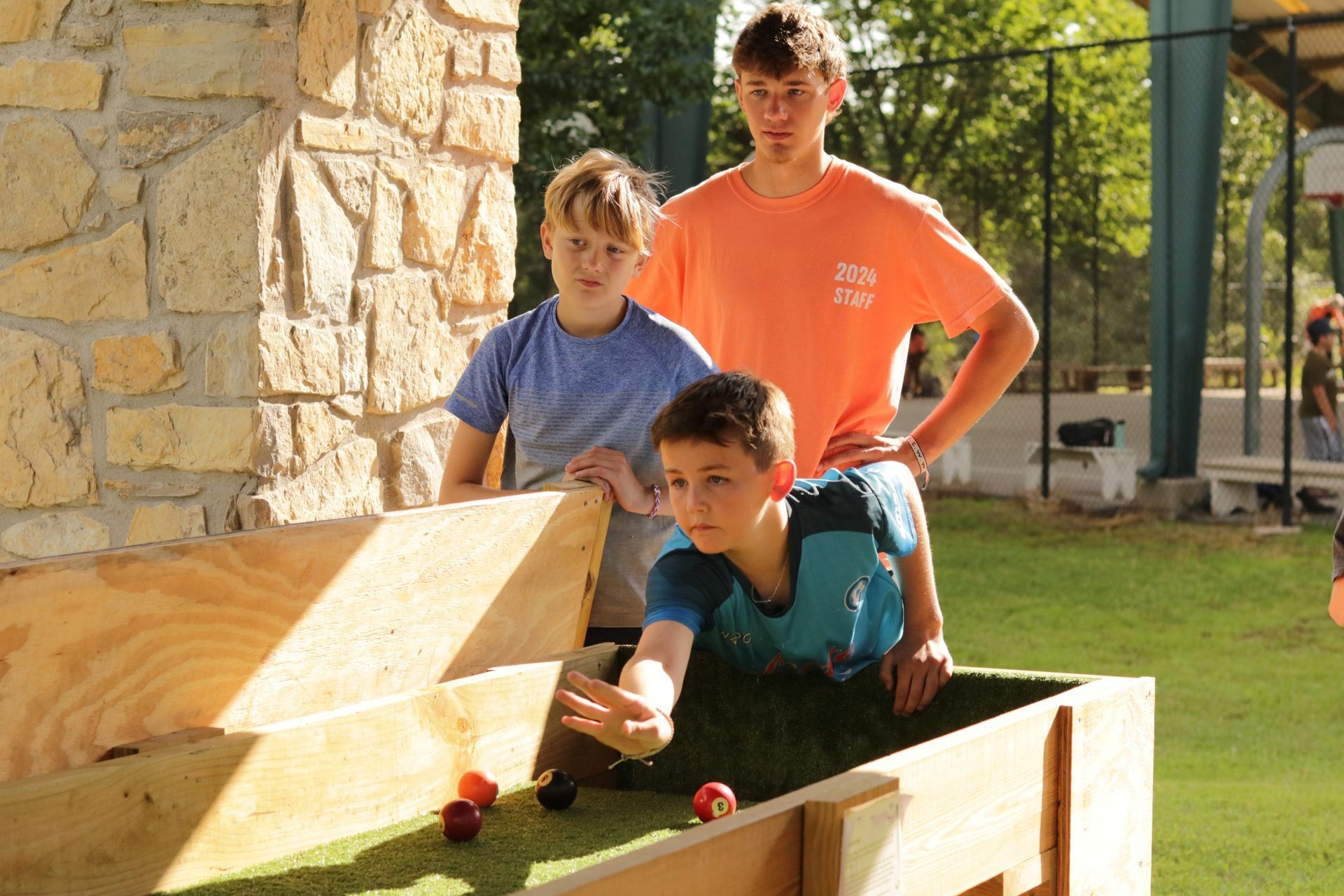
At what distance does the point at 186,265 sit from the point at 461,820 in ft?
5.72

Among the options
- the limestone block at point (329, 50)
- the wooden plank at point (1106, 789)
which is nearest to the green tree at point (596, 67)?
the limestone block at point (329, 50)

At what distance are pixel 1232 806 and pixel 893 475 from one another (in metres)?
3.57

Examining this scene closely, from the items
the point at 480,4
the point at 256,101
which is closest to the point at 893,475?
the point at 256,101

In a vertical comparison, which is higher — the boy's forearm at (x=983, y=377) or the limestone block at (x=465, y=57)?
the limestone block at (x=465, y=57)

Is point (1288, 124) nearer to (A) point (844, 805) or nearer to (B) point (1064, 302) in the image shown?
(A) point (844, 805)

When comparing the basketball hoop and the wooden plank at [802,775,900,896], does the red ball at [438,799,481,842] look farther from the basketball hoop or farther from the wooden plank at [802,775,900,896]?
the basketball hoop

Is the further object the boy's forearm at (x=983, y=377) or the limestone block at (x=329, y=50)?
the limestone block at (x=329, y=50)

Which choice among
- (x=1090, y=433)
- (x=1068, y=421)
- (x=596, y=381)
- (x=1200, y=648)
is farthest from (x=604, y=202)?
(x=1068, y=421)

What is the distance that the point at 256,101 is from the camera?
11.4ft

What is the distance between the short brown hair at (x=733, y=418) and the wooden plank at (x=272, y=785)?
1.86 ft

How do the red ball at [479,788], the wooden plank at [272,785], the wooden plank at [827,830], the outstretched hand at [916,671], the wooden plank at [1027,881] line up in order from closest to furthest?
the wooden plank at [827,830], the wooden plank at [272,785], the wooden plank at [1027,881], the red ball at [479,788], the outstretched hand at [916,671]

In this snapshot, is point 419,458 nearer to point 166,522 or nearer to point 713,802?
point 166,522

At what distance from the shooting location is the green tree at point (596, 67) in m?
10.1

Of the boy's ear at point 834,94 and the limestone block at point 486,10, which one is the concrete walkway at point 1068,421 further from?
the boy's ear at point 834,94
